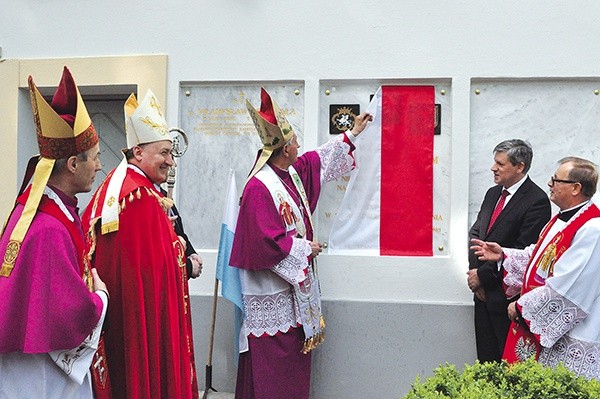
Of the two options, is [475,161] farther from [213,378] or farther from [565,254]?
[213,378]

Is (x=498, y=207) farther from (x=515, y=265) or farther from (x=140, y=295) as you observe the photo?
(x=140, y=295)

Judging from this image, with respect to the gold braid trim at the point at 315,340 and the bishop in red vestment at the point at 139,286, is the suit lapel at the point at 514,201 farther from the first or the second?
the bishop in red vestment at the point at 139,286

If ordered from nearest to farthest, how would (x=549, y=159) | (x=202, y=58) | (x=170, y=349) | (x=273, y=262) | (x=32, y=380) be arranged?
(x=32, y=380)
(x=170, y=349)
(x=273, y=262)
(x=549, y=159)
(x=202, y=58)

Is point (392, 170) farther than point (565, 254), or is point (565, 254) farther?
point (392, 170)

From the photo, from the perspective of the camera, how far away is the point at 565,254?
14.3ft

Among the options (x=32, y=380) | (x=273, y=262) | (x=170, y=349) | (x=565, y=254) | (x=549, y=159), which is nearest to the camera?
(x=32, y=380)

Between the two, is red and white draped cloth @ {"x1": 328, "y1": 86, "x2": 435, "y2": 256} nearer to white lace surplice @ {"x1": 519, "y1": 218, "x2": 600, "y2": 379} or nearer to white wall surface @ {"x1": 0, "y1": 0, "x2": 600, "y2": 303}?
white wall surface @ {"x1": 0, "y1": 0, "x2": 600, "y2": 303}

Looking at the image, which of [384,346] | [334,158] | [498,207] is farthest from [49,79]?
[498,207]

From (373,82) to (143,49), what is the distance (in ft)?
6.25

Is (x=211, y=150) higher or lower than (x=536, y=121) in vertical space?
lower

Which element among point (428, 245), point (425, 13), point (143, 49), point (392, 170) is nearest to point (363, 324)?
point (428, 245)

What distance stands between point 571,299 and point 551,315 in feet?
0.49

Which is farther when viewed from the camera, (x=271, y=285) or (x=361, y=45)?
(x=361, y=45)

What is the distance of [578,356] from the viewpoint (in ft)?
14.3
